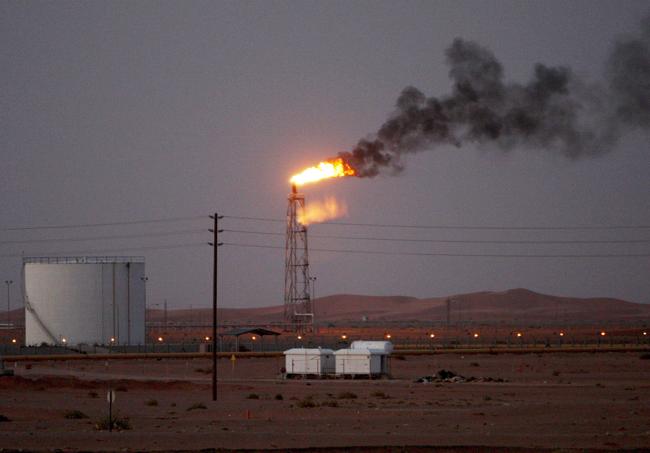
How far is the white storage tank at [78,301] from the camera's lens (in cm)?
8256

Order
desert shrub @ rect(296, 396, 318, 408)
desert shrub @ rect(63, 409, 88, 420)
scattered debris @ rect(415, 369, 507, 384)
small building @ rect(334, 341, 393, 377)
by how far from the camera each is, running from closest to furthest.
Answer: desert shrub @ rect(63, 409, 88, 420) < desert shrub @ rect(296, 396, 318, 408) < scattered debris @ rect(415, 369, 507, 384) < small building @ rect(334, 341, 393, 377)

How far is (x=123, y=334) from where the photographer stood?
84188 mm

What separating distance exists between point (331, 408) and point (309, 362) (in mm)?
18448

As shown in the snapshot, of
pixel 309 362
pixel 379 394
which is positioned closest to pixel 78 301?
pixel 309 362

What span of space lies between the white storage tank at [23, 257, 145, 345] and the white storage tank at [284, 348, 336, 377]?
30000 millimetres

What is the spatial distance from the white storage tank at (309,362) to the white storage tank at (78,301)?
30.0 m

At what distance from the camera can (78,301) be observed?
270ft

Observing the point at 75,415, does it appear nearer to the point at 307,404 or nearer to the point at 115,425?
the point at 115,425

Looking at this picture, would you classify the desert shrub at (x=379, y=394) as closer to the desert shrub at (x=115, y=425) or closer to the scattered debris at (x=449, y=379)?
the scattered debris at (x=449, y=379)

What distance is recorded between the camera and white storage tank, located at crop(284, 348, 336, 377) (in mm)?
56125

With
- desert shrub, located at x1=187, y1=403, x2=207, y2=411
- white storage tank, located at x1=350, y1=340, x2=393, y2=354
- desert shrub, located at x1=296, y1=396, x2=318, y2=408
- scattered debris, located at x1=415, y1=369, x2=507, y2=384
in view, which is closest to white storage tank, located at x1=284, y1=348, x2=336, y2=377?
white storage tank, located at x1=350, y1=340, x2=393, y2=354

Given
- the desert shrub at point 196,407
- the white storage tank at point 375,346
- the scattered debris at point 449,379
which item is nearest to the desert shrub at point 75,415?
the desert shrub at point 196,407

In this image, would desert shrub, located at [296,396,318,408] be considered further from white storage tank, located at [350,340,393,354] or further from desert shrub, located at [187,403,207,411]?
white storage tank, located at [350,340,393,354]

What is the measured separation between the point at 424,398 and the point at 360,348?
14734 millimetres
